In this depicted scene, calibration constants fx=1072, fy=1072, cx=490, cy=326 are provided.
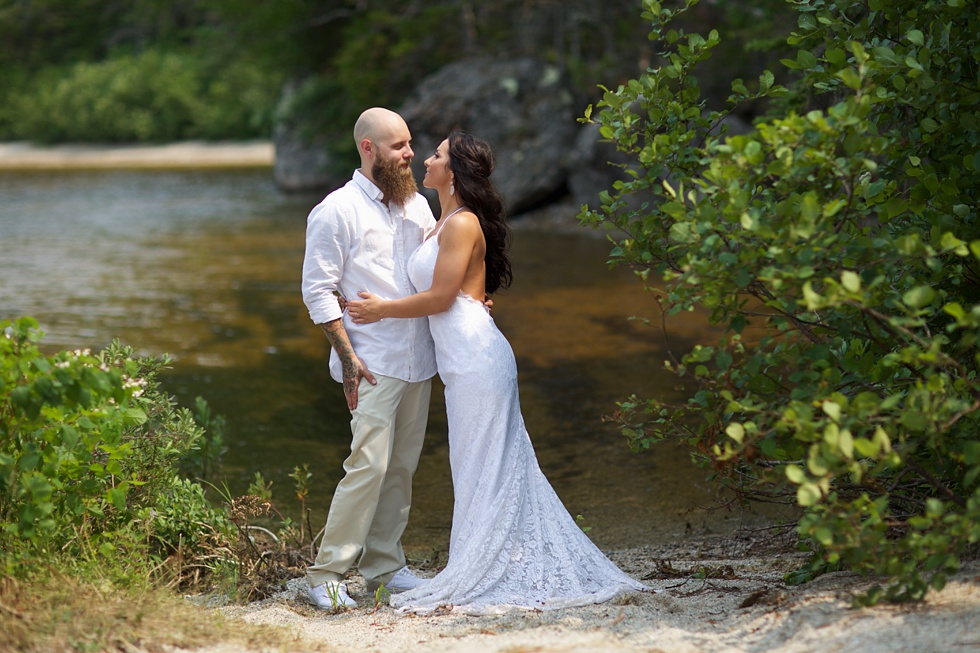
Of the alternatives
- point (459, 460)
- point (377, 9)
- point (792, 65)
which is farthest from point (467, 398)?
point (377, 9)

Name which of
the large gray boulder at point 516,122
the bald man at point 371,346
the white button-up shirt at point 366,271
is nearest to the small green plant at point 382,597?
the bald man at point 371,346

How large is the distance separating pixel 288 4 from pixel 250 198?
162 inches

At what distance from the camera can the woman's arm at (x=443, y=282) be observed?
4.43 meters

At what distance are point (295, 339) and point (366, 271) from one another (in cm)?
610

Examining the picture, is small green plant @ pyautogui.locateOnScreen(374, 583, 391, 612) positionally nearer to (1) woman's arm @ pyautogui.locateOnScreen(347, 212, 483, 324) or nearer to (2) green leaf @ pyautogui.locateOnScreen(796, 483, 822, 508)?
(1) woman's arm @ pyautogui.locateOnScreen(347, 212, 483, 324)

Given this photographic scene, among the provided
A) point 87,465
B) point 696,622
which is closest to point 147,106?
point 87,465

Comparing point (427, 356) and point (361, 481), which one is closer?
point (361, 481)

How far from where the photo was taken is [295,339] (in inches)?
414

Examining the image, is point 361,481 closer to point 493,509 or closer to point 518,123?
point 493,509

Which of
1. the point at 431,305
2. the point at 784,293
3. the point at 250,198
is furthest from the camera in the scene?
the point at 250,198

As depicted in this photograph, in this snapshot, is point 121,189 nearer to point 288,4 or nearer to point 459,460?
point 288,4

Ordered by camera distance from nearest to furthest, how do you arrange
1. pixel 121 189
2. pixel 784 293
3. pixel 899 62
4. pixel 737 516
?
pixel 784 293
pixel 899 62
pixel 737 516
pixel 121 189

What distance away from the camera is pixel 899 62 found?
3.77m

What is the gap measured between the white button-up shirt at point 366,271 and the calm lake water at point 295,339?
144cm
